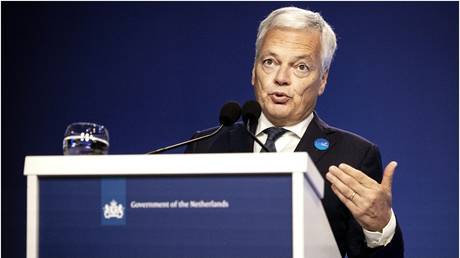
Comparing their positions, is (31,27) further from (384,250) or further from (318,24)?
(384,250)

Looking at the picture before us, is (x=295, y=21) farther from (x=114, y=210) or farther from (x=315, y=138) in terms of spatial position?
(x=114, y=210)

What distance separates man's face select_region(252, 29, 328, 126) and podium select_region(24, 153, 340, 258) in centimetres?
111

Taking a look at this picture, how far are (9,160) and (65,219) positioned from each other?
2601mm

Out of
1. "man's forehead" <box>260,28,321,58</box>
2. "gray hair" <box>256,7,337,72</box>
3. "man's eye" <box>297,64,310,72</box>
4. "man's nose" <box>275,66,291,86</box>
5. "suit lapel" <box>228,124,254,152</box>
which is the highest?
"gray hair" <box>256,7,337,72</box>

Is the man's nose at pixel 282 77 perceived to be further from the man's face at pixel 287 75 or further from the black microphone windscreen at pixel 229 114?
the black microphone windscreen at pixel 229 114

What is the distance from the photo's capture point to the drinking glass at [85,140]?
1.91 m

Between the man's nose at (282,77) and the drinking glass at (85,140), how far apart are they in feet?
2.97

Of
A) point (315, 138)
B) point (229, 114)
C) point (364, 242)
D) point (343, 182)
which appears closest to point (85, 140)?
point (229, 114)

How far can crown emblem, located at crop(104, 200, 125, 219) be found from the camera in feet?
5.20

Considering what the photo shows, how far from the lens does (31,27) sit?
4.15 metres

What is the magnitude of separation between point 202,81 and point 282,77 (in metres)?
1.20

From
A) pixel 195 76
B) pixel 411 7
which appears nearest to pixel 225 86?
pixel 195 76

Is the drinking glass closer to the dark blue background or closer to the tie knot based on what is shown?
the tie knot

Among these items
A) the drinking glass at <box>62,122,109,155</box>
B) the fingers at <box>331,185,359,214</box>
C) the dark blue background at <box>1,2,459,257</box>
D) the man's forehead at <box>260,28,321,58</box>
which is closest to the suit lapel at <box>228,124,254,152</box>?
the man's forehead at <box>260,28,321,58</box>
